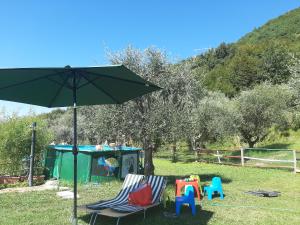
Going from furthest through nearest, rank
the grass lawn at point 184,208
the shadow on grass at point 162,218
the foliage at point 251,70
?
the foliage at point 251,70
the grass lawn at point 184,208
the shadow on grass at point 162,218

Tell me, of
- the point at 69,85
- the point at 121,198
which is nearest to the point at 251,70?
Result: the point at 121,198

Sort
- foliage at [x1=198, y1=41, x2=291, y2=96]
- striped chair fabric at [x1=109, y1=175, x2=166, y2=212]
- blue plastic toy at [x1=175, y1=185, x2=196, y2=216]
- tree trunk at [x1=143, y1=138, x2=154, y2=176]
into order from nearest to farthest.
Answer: striped chair fabric at [x1=109, y1=175, x2=166, y2=212], blue plastic toy at [x1=175, y1=185, x2=196, y2=216], tree trunk at [x1=143, y1=138, x2=154, y2=176], foliage at [x1=198, y1=41, x2=291, y2=96]

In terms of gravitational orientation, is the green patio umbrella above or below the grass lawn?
above

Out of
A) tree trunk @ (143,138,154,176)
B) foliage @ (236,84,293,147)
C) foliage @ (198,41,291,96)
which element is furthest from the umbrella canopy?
foliage @ (198,41,291,96)

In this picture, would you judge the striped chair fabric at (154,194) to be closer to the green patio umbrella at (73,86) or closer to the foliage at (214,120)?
the green patio umbrella at (73,86)

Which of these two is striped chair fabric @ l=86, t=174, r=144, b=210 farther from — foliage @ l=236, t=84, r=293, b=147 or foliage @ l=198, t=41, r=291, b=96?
foliage @ l=198, t=41, r=291, b=96

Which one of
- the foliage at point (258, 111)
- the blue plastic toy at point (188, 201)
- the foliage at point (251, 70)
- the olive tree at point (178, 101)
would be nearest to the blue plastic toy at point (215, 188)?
the blue plastic toy at point (188, 201)

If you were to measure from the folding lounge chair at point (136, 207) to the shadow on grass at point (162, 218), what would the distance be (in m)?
0.25

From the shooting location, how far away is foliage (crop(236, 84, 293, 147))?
25.1 metres

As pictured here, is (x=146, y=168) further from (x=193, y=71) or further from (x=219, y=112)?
(x=219, y=112)

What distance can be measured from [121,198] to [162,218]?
1.19 m

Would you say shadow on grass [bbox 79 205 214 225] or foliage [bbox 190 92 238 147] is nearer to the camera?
shadow on grass [bbox 79 205 214 225]

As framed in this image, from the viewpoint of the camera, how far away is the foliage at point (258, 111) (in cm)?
2512

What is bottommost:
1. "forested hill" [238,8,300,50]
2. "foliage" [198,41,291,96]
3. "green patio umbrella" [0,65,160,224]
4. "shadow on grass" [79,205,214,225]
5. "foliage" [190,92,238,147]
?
"shadow on grass" [79,205,214,225]
